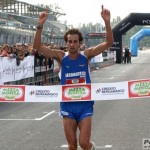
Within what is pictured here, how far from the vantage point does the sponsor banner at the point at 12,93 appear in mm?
6914

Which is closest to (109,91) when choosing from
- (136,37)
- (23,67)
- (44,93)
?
(44,93)

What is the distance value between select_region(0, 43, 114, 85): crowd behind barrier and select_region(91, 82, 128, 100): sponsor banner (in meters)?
8.04

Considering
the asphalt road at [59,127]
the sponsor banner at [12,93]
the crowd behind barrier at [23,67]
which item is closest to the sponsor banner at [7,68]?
the crowd behind barrier at [23,67]

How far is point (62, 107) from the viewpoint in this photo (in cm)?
573

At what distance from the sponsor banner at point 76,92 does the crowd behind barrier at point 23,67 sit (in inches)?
331

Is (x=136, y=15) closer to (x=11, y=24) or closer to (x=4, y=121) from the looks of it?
(x=11, y=24)

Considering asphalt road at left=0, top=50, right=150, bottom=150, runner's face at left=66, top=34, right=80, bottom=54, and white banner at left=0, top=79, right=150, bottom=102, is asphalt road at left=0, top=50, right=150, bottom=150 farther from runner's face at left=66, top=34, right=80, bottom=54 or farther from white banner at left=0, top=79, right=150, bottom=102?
runner's face at left=66, top=34, right=80, bottom=54

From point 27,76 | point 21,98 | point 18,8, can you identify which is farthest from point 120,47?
point 21,98

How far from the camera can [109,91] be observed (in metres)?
6.49

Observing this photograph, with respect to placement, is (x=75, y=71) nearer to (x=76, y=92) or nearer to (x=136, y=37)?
(x=76, y=92)

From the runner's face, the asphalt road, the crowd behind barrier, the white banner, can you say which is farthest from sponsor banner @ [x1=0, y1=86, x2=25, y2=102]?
the crowd behind barrier

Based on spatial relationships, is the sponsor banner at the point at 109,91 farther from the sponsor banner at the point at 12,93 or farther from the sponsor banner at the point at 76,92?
the sponsor banner at the point at 12,93

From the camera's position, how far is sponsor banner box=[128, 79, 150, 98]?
261 inches

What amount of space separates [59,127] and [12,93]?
2863 millimetres
